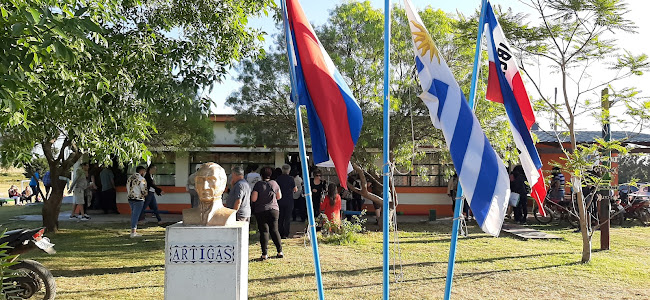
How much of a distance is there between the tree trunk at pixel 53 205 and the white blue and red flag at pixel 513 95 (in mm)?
10164

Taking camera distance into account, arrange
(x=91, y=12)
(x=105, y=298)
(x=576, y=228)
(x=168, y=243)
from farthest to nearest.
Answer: (x=576, y=228)
(x=105, y=298)
(x=91, y=12)
(x=168, y=243)

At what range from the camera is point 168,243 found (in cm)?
459

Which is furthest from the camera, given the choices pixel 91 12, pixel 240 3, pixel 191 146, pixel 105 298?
pixel 191 146

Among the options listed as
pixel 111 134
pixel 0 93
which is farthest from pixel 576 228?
pixel 0 93

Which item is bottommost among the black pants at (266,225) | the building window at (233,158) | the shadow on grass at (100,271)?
the shadow on grass at (100,271)

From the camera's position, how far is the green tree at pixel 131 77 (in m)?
6.23

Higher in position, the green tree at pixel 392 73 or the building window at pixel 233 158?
the green tree at pixel 392 73

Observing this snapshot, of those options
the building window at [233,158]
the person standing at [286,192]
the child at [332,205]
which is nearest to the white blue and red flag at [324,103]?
the person standing at [286,192]

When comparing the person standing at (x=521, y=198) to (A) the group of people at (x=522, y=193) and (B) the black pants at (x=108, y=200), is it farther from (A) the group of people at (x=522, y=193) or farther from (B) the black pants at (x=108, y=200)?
(B) the black pants at (x=108, y=200)

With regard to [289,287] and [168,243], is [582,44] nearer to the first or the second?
[289,287]

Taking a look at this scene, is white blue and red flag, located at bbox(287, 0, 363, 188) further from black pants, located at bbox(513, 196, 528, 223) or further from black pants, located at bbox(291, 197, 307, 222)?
black pants, located at bbox(513, 196, 528, 223)

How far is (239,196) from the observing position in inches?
322

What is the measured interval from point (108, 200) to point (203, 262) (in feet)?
45.9

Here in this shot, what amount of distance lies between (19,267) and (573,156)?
7918mm
